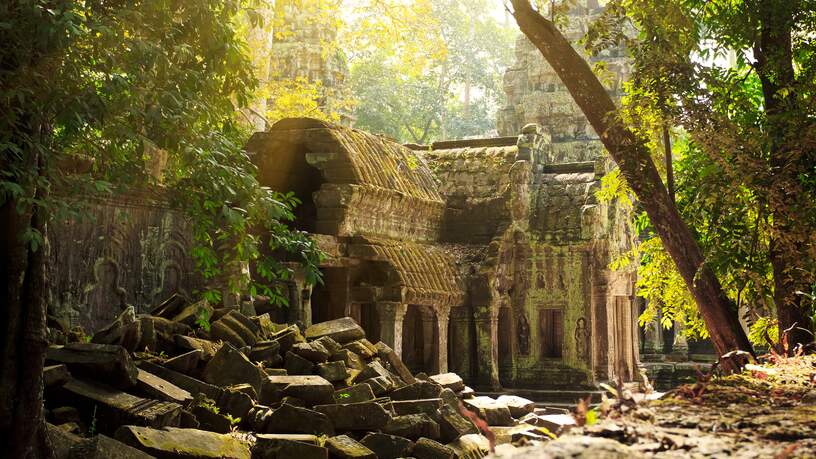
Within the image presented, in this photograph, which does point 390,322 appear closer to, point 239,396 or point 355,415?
point 355,415

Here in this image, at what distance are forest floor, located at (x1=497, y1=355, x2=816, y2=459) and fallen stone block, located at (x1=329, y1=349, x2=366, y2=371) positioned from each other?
7148 millimetres

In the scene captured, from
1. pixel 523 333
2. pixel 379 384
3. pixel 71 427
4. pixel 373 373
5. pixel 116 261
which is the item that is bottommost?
pixel 71 427

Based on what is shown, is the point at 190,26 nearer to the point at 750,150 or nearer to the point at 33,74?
the point at 33,74

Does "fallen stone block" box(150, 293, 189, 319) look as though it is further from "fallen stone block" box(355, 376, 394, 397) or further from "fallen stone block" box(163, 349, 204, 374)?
"fallen stone block" box(355, 376, 394, 397)

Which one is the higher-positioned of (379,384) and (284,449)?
(379,384)

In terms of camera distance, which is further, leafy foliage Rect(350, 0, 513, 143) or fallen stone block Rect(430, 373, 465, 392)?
leafy foliage Rect(350, 0, 513, 143)

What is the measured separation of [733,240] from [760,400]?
18.1 feet

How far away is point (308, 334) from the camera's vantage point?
12.1 meters

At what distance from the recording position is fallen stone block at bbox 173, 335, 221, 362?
9.90 m

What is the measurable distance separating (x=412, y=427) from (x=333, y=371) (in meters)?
1.29

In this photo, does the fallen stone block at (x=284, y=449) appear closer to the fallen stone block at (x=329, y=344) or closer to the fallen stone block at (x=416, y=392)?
the fallen stone block at (x=416, y=392)

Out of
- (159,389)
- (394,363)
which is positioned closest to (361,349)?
(394,363)

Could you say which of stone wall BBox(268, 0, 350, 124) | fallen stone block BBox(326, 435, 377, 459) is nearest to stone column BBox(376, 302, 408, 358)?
fallen stone block BBox(326, 435, 377, 459)

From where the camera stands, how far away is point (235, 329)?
35.2 ft
